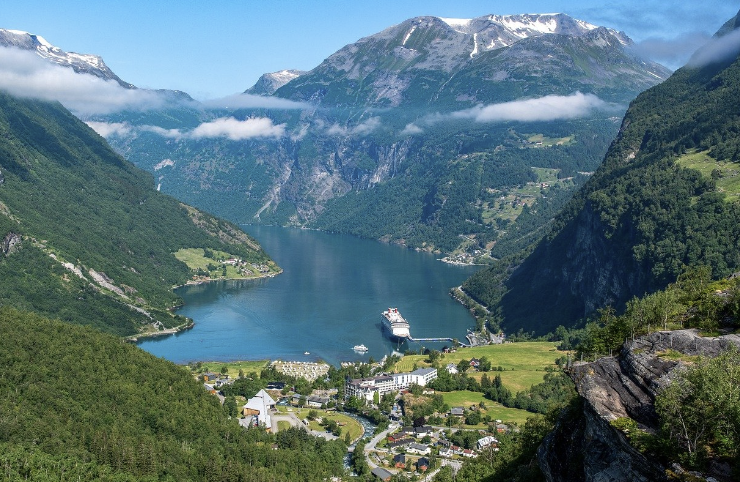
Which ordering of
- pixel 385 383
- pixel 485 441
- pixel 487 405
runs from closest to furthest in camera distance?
1. pixel 485 441
2. pixel 487 405
3. pixel 385 383

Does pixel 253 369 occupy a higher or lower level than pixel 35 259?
lower

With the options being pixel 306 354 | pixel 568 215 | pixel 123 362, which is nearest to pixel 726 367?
pixel 123 362

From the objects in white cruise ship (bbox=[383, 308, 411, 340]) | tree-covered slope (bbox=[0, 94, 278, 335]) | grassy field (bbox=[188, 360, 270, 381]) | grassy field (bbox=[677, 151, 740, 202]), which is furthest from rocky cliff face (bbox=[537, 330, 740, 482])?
tree-covered slope (bbox=[0, 94, 278, 335])

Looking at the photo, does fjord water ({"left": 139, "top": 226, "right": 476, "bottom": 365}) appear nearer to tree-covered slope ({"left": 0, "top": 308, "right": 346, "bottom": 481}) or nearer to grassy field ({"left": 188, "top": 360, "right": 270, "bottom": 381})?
grassy field ({"left": 188, "top": 360, "right": 270, "bottom": 381})

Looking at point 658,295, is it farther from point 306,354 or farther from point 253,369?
point 306,354

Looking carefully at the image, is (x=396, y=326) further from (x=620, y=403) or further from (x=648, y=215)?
(x=620, y=403)

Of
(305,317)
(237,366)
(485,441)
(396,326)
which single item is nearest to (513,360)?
(396,326)
